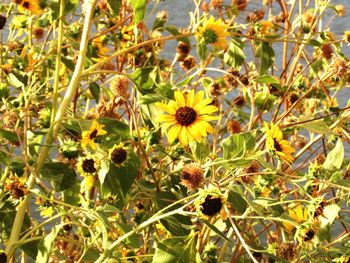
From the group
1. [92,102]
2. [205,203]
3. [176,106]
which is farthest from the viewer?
[92,102]

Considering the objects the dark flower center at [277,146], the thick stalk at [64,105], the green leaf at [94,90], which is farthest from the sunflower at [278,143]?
the green leaf at [94,90]

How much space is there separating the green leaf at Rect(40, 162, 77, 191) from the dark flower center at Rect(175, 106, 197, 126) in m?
0.14

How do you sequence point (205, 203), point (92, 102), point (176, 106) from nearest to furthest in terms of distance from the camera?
point (205, 203)
point (176, 106)
point (92, 102)

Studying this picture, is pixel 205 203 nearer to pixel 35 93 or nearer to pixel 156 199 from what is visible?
pixel 156 199

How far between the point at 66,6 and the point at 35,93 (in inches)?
4.4

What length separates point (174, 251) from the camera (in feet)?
2.21

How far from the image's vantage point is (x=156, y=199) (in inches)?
30.7

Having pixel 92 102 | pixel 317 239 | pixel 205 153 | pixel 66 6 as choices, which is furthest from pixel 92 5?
pixel 92 102

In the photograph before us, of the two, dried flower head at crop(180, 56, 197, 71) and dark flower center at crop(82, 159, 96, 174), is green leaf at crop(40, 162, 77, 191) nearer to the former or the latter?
dark flower center at crop(82, 159, 96, 174)

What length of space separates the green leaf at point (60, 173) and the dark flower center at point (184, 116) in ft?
0.44

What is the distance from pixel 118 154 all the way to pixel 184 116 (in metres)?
0.08

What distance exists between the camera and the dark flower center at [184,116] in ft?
2.44

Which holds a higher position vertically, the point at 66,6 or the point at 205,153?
the point at 66,6

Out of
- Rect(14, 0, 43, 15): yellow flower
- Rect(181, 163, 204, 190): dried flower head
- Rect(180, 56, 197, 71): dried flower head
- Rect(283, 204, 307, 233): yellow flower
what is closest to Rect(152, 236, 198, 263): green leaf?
Rect(181, 163, 204, 190): dried flower head
